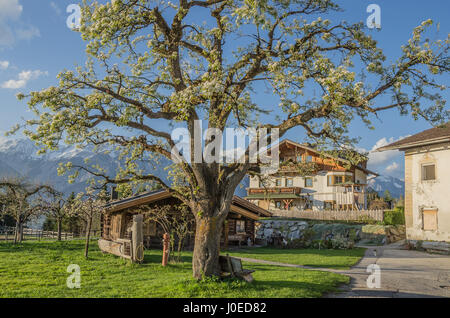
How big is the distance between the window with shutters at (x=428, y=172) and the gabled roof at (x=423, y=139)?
1.62m

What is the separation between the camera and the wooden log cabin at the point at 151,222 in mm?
23109

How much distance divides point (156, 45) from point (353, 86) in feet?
20.5

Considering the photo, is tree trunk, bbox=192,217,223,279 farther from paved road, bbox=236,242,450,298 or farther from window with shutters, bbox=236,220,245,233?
window with shutters, bbox=236,220,245,233

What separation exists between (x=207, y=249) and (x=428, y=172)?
21.1 metres

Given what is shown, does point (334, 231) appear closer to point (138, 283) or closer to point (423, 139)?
point (423, 139)

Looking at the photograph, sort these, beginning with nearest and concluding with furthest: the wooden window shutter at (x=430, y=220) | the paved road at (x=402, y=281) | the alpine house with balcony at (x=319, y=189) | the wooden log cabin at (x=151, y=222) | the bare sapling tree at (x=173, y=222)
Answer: the paved road at (x=402, y=281) → the bare sapling tree at (x=173, y=222) → the wooden log cabin at (x=151, y=222) → the wooden window shutter at (x=430, y=220) → the alpine house with balcony at (x=319, y=189)

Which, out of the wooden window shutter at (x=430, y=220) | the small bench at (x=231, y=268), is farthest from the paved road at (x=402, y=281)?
the wooden window shutter at (x=430, y=220)

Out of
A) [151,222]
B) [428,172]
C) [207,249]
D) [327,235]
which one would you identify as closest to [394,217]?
[327,235]

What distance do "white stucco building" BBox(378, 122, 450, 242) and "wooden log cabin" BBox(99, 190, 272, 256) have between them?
36.8 ft

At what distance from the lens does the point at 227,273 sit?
10.0 m

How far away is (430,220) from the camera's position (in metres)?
24.2

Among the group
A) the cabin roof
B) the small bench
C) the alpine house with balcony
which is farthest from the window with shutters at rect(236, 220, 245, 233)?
the small bench

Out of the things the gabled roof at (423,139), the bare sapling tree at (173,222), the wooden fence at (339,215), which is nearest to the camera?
the bare sapling tree at (173,222)

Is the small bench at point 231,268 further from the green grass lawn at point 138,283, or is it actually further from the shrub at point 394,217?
the shrub at point 394,217
